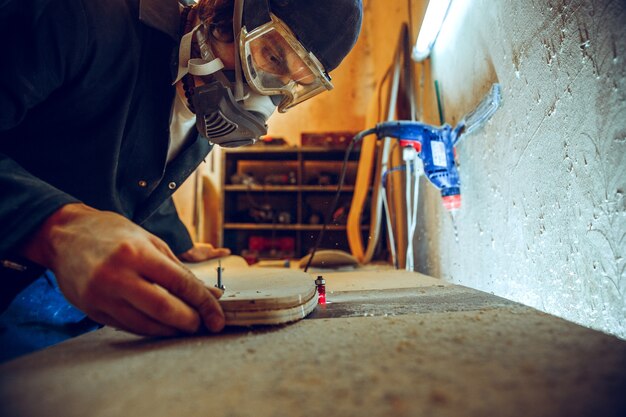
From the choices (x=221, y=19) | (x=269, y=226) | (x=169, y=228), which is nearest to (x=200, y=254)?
(x=169, y=228)

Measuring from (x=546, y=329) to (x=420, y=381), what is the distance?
0.28 m

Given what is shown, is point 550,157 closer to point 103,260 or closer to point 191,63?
point 103,260

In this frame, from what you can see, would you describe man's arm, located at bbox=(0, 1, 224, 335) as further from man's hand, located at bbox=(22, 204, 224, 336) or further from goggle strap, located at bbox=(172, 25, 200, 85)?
goggle strap, located at bbox=(172, 25, 200, 85)

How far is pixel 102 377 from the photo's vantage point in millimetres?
396

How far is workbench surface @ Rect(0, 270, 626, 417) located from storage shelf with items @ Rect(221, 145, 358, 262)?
10.1 feet

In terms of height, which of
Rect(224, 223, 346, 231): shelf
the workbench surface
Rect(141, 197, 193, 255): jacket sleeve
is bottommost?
the workbench surface

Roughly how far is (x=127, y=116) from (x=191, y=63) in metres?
0.29

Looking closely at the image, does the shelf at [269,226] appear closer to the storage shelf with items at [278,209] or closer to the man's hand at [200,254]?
the storage shelf with items at [278,209]

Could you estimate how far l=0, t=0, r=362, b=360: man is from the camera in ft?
1.69

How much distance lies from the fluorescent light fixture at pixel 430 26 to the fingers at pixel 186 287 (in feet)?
4.22

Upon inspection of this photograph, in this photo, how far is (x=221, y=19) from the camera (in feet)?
3.30

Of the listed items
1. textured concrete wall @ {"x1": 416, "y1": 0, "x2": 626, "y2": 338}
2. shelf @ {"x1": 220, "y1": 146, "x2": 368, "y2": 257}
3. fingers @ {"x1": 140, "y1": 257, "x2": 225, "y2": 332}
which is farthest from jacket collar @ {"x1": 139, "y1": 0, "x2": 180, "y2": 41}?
shelf @ {"x1": 220, "y1": 146, "x2": 368, "y2": 257}

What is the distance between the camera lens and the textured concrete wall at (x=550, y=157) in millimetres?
563

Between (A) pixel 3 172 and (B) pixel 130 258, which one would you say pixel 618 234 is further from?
(A) pixel 3 172
